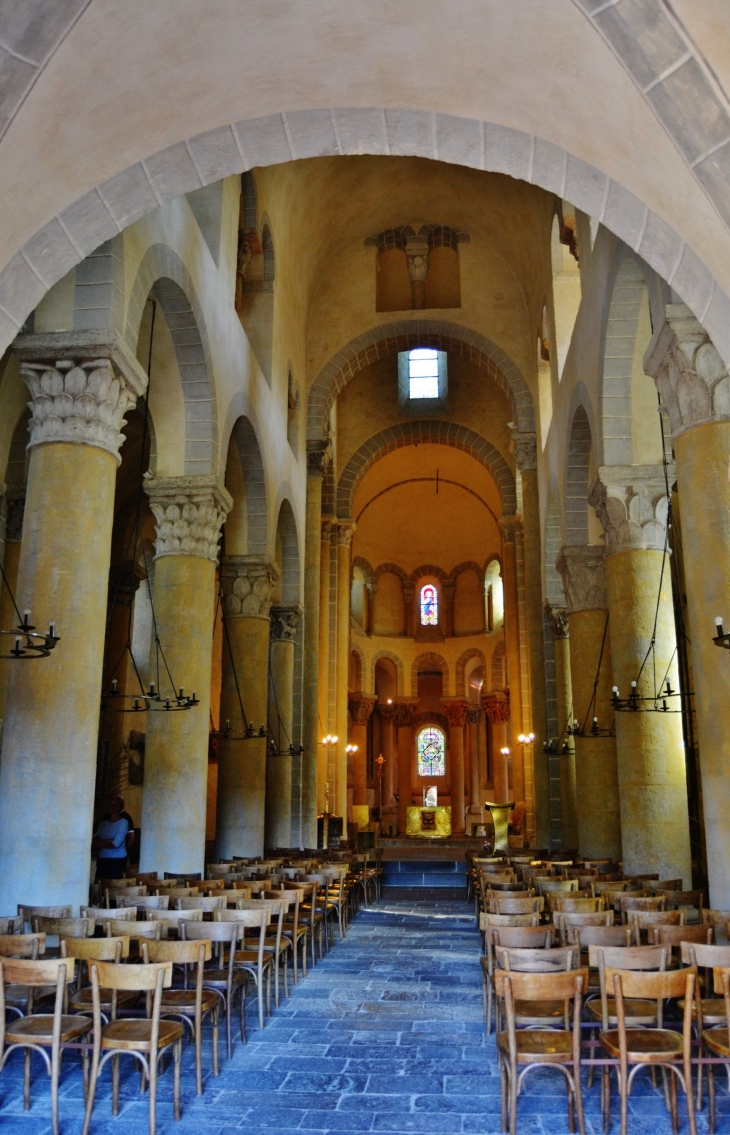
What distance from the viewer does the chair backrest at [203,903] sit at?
23.1 feet

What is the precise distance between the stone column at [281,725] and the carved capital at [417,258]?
348 inches

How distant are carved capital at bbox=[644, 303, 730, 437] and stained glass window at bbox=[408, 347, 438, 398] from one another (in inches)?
784

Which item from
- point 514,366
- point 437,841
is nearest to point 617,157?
point 514,366

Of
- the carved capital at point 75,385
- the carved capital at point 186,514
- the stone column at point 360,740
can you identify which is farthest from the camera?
the stone column at point 360,740

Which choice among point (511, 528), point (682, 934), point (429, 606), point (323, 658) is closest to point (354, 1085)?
point (682, 934)

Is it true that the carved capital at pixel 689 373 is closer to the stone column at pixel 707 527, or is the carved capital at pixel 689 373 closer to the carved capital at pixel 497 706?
→ the stone column at pixel 707 527

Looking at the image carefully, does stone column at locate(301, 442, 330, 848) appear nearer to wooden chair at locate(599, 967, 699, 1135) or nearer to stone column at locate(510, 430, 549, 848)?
stone column at locate(510, 430, 549, 848)

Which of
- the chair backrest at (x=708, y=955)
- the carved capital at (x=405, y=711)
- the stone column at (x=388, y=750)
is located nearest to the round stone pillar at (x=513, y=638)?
the carved capital at (x=405, y=711)

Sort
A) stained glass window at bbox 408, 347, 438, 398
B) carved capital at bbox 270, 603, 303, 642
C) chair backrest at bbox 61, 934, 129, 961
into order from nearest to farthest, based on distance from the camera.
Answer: chair backrest at bbox 61, 934, 129, 961 < carved capital at bbox 270, 603, 303, 642 < stained glass window at bbox 408, 347, 438, 398

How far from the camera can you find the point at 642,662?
1068 cm

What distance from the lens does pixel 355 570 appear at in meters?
35.6

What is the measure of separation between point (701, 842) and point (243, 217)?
12066mm

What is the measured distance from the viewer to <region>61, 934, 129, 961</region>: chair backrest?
197 inches

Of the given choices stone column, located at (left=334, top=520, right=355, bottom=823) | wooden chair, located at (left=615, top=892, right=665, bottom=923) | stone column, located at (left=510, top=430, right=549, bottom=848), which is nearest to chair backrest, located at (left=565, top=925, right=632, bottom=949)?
wooden chair, located at (left=615, top=892, right=665, bottom=923)
